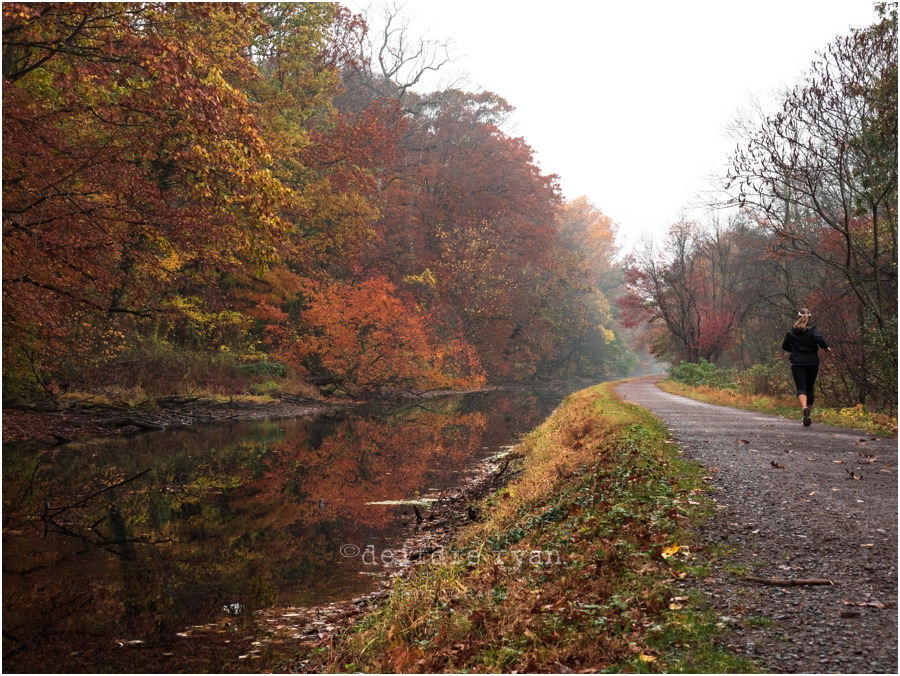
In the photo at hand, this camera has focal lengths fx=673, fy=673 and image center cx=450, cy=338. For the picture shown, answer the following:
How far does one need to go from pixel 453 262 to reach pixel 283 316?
54.0 ft

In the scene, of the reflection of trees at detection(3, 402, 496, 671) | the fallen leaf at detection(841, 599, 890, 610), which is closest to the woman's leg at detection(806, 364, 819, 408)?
the reflection of trees at detection(3, 402, 496, 671)

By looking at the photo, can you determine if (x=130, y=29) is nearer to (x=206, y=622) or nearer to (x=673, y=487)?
(x=206, y=622)

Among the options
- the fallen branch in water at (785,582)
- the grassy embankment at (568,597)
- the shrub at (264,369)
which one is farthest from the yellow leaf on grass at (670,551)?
the shrub at (264,369)

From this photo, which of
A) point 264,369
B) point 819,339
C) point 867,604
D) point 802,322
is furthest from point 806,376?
point 264,369

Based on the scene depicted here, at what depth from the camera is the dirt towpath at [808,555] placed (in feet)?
11.3

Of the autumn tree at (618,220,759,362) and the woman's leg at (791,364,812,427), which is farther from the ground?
the autumn tree at (618,220,759,362)

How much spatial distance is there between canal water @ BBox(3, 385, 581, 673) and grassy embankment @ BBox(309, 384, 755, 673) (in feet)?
3.45

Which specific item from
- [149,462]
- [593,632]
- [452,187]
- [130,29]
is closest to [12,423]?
[149,462]

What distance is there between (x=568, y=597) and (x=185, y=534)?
5.82 meters

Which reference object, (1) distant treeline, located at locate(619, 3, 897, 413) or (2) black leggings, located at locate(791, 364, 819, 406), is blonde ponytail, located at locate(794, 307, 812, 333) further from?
(1) distant treeline, located at locate(619, 3, 897, 413)

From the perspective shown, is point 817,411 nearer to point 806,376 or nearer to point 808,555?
point 806,376

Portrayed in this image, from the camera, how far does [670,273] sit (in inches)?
1716

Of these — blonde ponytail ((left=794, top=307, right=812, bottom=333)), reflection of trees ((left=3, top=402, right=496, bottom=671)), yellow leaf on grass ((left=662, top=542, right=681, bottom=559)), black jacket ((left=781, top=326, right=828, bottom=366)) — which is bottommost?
reflection of trees ((left=3, top=402, right=496, bottom=671))

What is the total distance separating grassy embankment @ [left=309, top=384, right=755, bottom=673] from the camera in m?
3.66
